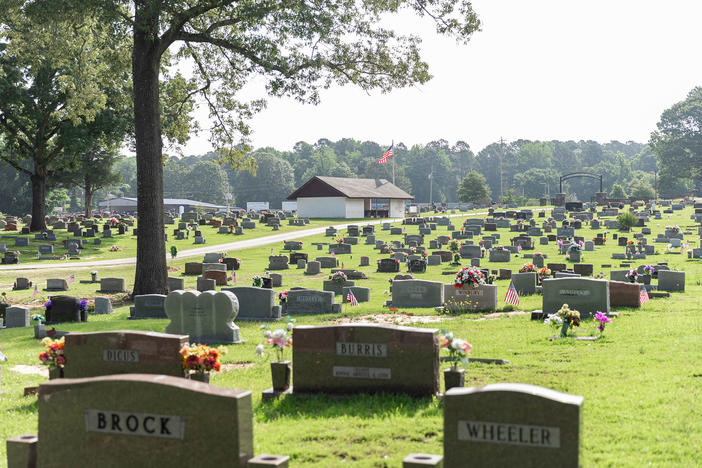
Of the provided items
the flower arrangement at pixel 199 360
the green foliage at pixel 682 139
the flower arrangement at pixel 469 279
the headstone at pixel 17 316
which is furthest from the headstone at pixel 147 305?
the green foliage at pixel 682 139

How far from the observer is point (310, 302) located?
21.0 m

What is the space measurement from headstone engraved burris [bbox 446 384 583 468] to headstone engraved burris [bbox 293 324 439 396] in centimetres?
322

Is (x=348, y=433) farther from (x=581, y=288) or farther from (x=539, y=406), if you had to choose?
(x=581, y=288)

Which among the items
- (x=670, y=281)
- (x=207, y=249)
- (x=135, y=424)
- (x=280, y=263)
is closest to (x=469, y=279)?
(x=670, y=281)

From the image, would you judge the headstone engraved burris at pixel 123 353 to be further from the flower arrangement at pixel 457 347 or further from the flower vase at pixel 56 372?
the flower arrangement at pixel 457 347

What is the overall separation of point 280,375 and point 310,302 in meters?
11.1

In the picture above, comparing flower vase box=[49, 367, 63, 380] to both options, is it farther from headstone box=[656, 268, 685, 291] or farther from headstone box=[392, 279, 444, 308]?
headstone box=[656, 268, 685, 291]

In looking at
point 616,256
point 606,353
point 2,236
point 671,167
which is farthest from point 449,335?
point 671,167

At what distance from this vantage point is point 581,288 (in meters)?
17.0

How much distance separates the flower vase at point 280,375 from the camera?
32.3ft

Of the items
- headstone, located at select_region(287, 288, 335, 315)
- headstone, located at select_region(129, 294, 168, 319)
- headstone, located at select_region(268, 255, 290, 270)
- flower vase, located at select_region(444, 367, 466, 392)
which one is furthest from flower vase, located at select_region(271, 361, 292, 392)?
headstone, located at select_region(268, 255, 290, 270)

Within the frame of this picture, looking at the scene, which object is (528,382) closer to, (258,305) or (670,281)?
→ (258,305)

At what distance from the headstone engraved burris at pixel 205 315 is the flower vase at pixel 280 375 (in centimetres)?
567

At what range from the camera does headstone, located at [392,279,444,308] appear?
21391 mm
